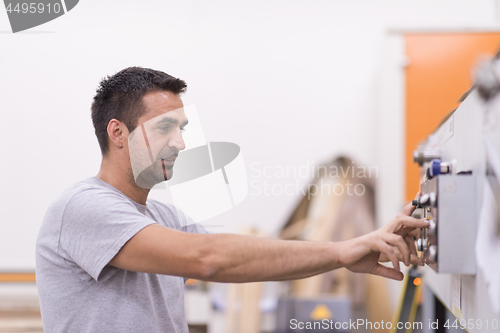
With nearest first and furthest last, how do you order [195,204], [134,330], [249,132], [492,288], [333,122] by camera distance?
[492,288] < [134,330] < [195,204] < [249,132] < [333,122]

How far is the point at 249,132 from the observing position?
157 cm

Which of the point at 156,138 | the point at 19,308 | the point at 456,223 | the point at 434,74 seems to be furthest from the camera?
A: the point at 434,74

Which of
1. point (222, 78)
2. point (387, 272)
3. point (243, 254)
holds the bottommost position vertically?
point (387, 272)

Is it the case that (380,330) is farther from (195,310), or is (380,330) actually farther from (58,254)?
(58,254)

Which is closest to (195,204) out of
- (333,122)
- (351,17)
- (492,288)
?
(492,288)

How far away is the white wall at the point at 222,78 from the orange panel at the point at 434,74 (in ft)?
0.21

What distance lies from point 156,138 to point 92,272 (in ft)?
0.91

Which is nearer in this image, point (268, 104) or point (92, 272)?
point (92, 272)

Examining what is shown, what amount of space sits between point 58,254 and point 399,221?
0.59 meters

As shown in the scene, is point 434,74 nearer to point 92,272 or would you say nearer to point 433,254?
point 433,254

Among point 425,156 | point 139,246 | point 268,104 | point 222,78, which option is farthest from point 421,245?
point 268,104

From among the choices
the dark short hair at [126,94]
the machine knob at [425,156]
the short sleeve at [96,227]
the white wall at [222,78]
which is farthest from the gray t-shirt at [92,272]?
the machine knob at [425,156]

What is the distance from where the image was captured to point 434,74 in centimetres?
158

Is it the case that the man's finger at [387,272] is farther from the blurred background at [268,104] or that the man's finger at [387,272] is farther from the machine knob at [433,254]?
the blurred background at [268,104]
